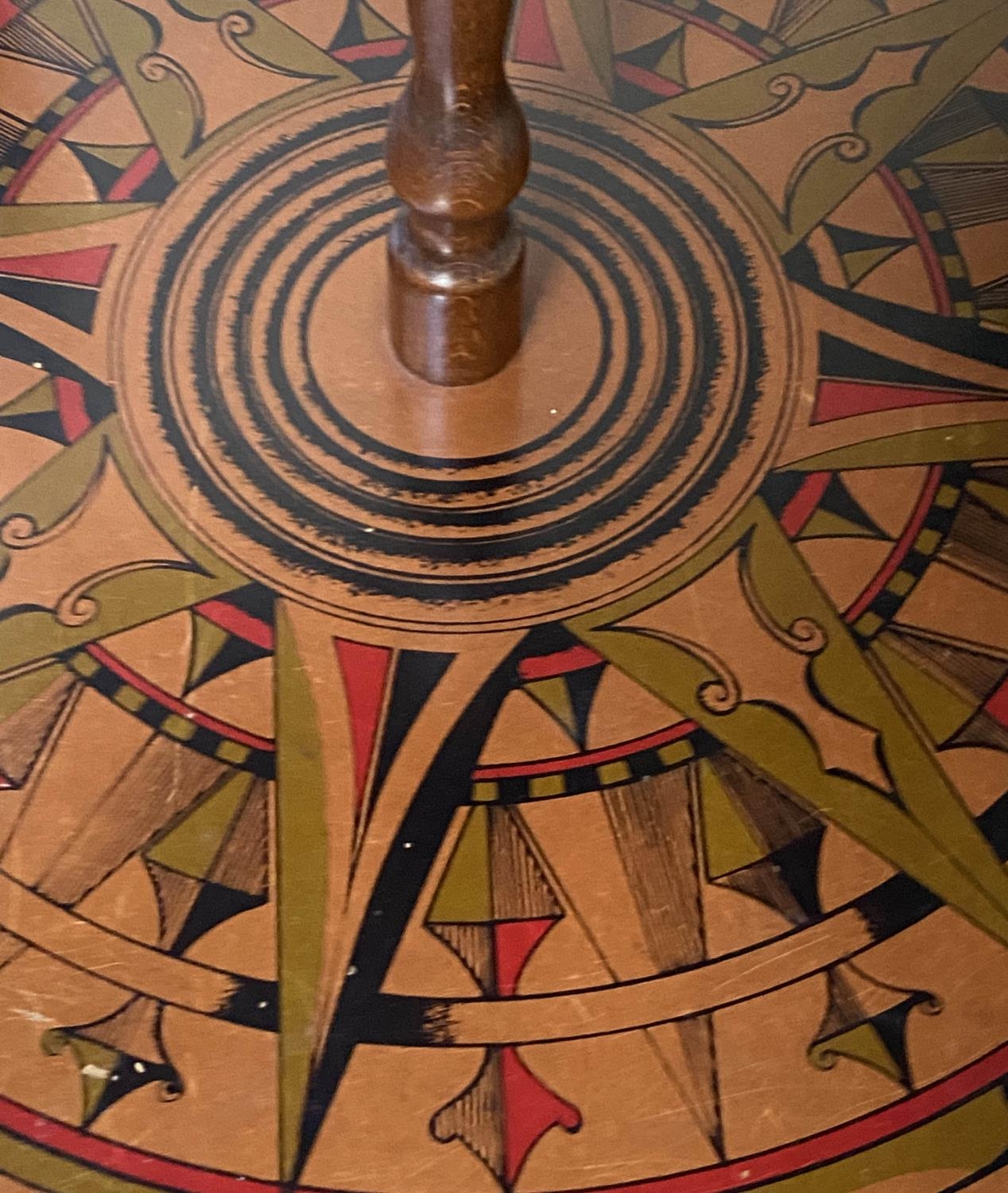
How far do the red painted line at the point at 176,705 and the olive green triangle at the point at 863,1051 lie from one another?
38cm

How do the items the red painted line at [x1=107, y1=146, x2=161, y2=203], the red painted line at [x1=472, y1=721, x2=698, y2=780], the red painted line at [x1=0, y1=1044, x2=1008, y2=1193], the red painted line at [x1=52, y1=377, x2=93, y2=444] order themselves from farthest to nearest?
the red painted line at [x1=107, y1=146, x2=161, y2=203] → the red painted line at [x1=52, y1=377, x2=93, y2=444] → the red painted line at [x1=472, y1=721, x2=698, y2=780] → the red painted line at [x1=0, y1=1044, x2=1008, y2=1193]

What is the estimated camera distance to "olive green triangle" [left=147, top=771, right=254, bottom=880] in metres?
0.88

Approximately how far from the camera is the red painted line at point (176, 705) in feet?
3.00

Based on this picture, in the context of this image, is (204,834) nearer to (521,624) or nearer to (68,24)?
(521,624)

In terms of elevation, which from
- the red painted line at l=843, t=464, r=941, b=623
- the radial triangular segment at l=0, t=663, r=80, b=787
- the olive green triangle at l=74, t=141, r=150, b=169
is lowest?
the radial triangular segment at l=0, t=663, r=80, b=787

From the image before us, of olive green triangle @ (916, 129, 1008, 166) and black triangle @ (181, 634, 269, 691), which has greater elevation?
olive green triangle @ (916, 129, 1008, 166)

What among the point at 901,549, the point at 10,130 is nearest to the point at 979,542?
the point at 901,549

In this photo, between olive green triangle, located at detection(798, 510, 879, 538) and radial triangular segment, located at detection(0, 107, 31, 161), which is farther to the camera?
radial triangular segment, located at detection(0, 107, 31, 161)

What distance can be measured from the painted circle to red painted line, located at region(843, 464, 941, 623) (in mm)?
107

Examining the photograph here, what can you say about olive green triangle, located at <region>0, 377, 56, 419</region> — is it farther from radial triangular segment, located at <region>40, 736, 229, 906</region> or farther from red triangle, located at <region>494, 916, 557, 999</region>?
red triangle, located at <region>494, 916, 557, 999</region>

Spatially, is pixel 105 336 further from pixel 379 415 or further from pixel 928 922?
pixel 928 922

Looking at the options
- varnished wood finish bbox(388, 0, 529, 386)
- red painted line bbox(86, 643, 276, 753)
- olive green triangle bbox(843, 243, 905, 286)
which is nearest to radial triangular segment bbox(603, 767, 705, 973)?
red painted line bbox(86, 643, 276, 753)

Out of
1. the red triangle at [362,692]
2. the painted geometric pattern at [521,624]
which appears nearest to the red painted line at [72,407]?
the painted geometric pattern at [521,624]

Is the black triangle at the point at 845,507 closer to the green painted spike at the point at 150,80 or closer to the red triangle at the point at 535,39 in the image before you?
the red triangle at the point at 535,39
